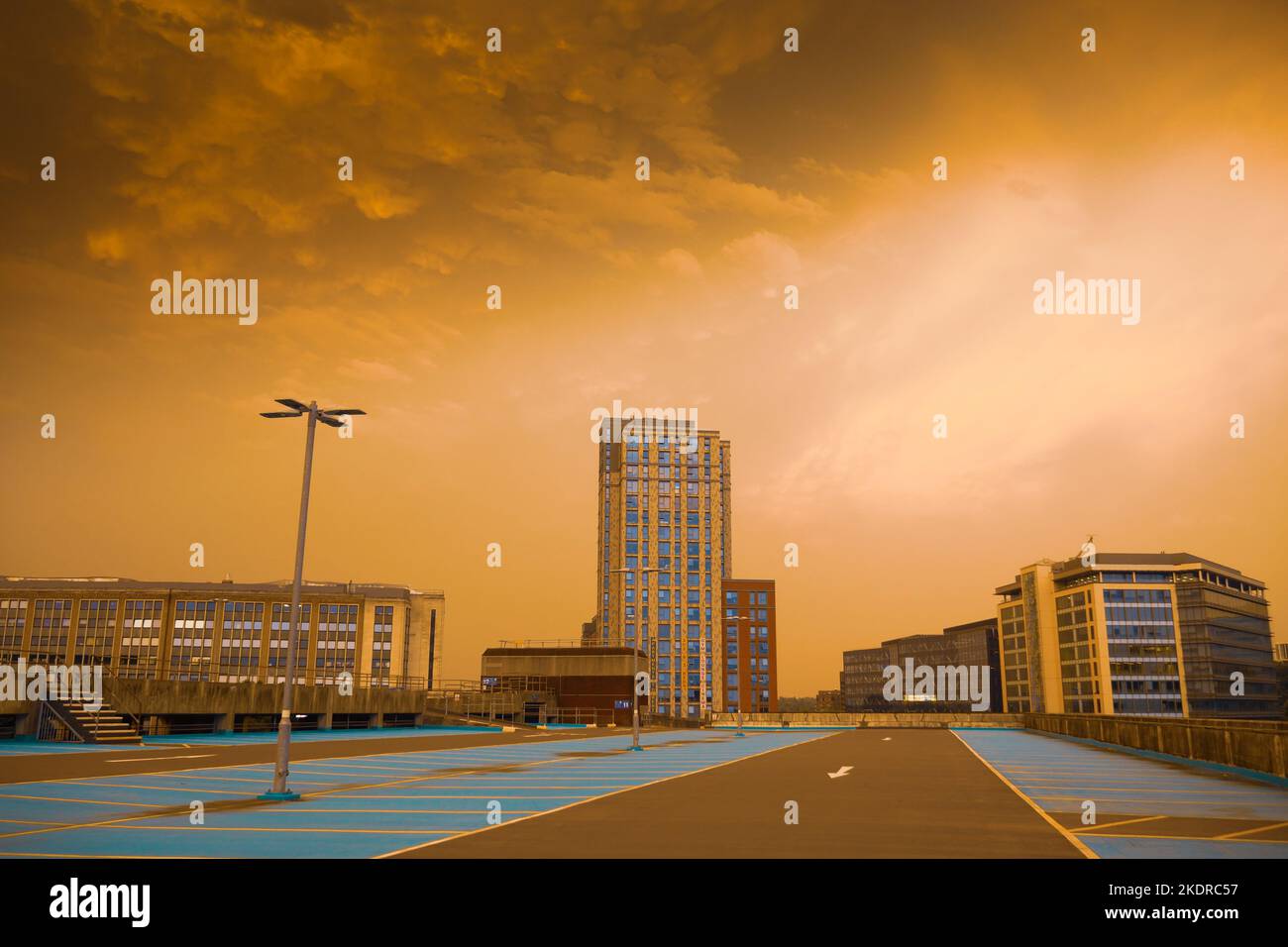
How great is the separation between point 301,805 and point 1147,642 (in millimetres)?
183418

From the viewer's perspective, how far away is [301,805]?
16.3 meters

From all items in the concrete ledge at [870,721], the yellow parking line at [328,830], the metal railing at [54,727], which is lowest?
the concrete ledge at [870,721]

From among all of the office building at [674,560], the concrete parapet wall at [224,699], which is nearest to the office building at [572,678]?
Answer: the concrete parapet wall at [224,699]

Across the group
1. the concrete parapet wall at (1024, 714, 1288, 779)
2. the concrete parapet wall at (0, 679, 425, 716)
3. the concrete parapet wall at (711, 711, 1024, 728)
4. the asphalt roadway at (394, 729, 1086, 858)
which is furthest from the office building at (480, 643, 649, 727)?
the asphalt roadway at (394, 729, 1086, 858)

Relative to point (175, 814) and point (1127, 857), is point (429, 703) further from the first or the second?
point (1127, 857)

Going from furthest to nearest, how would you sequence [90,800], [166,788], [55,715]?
[55,715] < [166,788] < [90,800]

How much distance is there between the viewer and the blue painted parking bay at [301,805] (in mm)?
11914

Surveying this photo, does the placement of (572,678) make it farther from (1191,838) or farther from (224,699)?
(1191,838)

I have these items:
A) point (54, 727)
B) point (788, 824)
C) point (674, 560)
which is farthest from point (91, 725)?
point (674, 560)

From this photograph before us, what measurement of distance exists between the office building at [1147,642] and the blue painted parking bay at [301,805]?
6509 inches

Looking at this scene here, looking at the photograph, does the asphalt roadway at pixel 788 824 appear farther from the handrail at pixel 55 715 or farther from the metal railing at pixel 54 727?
the metal railing at pixel 54 727
